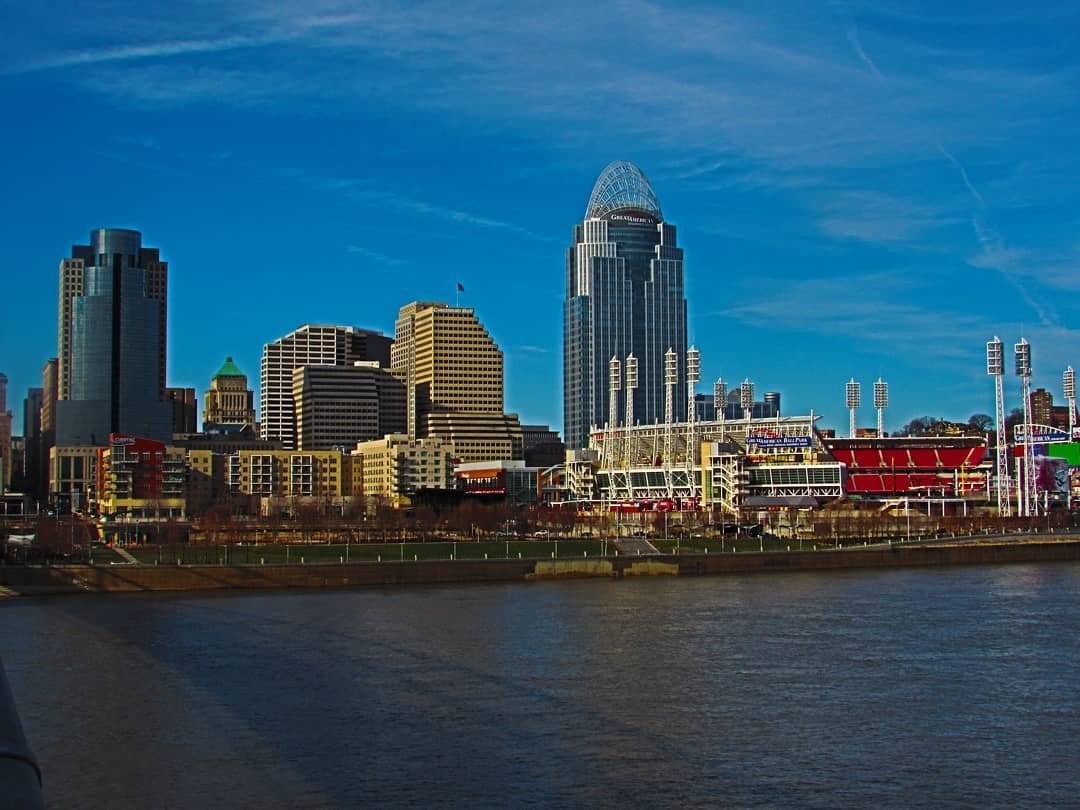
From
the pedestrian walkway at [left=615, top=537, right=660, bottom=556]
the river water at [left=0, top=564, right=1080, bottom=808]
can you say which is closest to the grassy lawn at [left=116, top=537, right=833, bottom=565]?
the pedestrian walkway at [left=615, top=537, right=660, bottom=556]

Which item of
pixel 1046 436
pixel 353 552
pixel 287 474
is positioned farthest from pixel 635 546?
pixel 287 474

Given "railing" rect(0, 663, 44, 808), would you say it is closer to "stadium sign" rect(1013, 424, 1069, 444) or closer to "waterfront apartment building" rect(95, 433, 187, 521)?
"waterfront apartment building" rect(95, 433, 187, 521)

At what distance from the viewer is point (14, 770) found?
636 centimetres

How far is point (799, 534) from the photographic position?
115750 millimetres

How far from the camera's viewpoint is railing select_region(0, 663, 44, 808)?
620 centimetres

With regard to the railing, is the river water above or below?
below

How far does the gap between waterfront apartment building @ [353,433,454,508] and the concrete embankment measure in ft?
310

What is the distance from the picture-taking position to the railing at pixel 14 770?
20.3 feet

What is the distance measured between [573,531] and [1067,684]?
81.8 meters

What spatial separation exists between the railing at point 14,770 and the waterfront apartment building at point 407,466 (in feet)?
570

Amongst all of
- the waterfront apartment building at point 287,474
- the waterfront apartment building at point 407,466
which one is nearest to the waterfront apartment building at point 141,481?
the waterfront apartment building at point 287,474

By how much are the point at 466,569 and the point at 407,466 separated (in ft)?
349

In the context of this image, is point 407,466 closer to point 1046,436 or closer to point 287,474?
point 287,474

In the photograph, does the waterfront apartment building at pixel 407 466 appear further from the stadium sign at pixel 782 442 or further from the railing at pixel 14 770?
the railing at pixel 14 770
